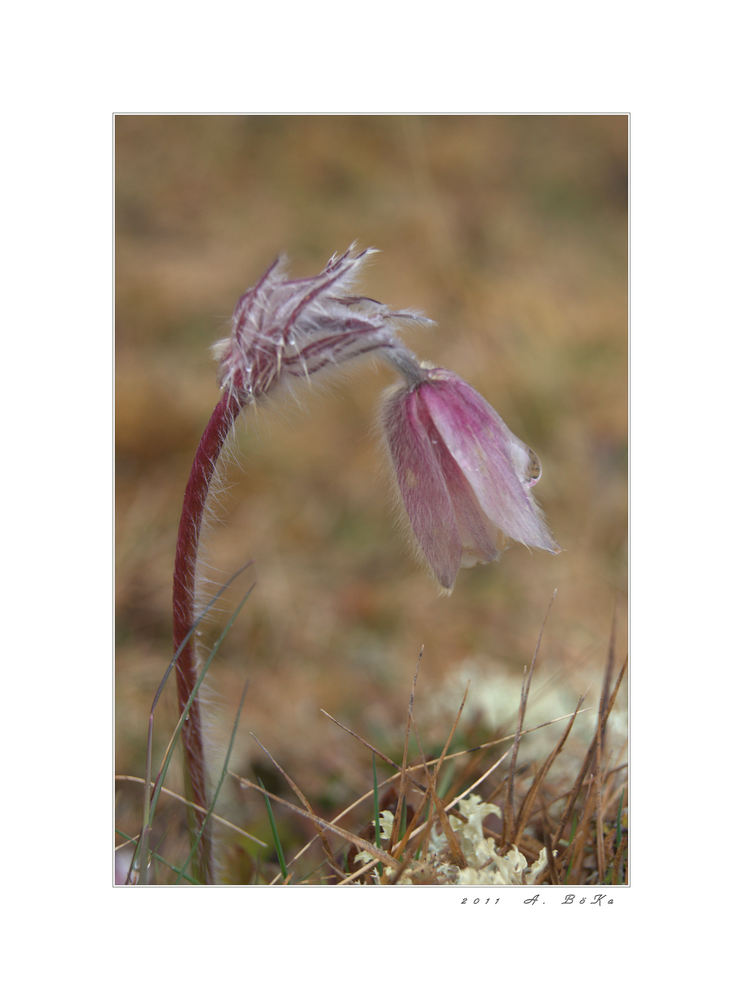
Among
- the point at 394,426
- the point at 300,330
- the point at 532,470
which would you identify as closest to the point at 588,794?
the point at 532,470

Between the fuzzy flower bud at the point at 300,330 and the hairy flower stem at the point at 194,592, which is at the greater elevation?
the fuzzy flower bud at the point at 300,330

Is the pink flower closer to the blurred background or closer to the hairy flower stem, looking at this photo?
the blurred background

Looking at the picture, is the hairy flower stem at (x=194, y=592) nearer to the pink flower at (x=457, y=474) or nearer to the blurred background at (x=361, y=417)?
the blurred background at (x=361, y=417)

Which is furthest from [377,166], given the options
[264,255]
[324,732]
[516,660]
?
[324,732]

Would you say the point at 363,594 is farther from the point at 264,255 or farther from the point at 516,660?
the point at 264,255

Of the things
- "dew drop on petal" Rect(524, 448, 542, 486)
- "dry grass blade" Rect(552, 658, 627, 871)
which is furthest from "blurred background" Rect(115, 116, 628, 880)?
"dry grass blade" Rect(552, 658, 627, 871)

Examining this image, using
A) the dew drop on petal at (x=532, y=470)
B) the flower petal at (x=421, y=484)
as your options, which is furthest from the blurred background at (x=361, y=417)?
the dew drop on petal at (x=532, y=470)
